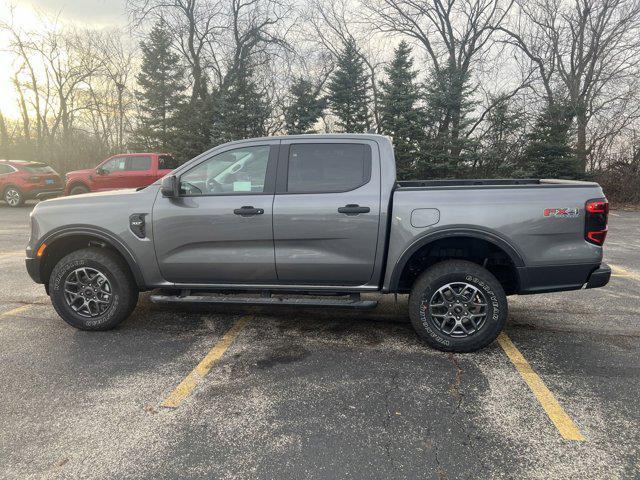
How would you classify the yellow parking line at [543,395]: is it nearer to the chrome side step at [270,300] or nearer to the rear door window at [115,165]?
the chrome side step at [270,300]

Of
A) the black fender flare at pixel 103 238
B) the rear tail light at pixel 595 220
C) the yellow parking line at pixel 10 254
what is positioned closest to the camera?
the rear tail light at pixel 595 220

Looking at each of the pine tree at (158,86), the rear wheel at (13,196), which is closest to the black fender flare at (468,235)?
the rear wheel at (13,196)

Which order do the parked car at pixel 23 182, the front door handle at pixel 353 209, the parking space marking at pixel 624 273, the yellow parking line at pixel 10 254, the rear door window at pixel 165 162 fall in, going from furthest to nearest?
the parked car at pixel 23 182 → the rear door window at pixel 165 162 → the yellow parking line at pixel 10 254 → the parking space marking at pixel 624 273 → the front door handle at pixel 353 209

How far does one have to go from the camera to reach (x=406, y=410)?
2818 millimetres

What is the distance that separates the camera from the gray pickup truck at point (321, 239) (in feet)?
11.4

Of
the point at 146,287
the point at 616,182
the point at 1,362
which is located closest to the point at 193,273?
the point at 146,287

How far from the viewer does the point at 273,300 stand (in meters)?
3.82

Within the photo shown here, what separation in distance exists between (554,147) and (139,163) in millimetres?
15556

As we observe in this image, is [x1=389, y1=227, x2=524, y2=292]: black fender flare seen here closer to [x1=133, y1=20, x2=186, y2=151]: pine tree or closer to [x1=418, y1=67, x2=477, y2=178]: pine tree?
[x1=418, y1=67, x2=477, y2=178]: pine tree

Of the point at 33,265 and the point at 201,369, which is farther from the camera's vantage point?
the point at 33,265

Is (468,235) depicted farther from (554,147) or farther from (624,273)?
(554,147)

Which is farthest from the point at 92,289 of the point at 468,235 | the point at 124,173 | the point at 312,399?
the point at 124,173

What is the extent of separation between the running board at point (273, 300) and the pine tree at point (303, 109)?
1720 cm

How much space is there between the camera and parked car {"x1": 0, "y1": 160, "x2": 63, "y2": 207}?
15.4 meters
